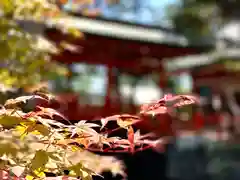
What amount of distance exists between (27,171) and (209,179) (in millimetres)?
7358

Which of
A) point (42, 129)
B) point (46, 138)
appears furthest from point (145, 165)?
point (42, 129)

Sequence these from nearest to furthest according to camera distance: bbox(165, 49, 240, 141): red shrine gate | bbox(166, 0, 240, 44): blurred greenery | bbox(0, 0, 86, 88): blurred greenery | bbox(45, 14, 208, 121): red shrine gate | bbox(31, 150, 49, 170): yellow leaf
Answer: bbox(31, 150, 49, 170): yellow leaf < bbox(0, 0, 86, 88): blurred greenery < bbox(45, 14, 208, 121): red shrine gate < bbox(165, 49, 240, 141): red shrine gate < bbox(166, 0, 240, 44): blurred greenery

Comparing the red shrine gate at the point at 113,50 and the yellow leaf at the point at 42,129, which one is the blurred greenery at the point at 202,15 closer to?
the red shrine gate at the point at 113,50

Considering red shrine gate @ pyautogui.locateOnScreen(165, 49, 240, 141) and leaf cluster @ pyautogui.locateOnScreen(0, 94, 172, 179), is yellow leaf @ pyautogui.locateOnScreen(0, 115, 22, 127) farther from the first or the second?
red shrine gate @ pyautogui.locateOnScreen(165, 49, 240, 141)

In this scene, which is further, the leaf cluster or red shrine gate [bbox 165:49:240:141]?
red shrine gate [bbox 165:49:240:141]

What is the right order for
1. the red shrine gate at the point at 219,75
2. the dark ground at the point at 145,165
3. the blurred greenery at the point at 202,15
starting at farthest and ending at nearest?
1. the blurred greenery at the point at 202,15
2. the red shrine gate at the point at 219,75
3. the dark ground at the point at 145,165

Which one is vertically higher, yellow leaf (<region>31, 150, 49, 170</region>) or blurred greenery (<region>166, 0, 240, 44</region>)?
blurred greenery (<region>166, 0, 240, 44</region>)

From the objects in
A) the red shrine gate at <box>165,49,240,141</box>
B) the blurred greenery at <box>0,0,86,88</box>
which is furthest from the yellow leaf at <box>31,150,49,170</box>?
the red shrine gate at <box>165,49,240,141</box>

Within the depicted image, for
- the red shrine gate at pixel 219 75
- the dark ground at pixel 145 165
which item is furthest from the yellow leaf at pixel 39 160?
the red shrine gate at pixel 219 75

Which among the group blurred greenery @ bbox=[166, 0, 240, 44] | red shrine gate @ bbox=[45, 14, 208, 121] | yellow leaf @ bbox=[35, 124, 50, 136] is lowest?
yellow leaf @ bbox=[35, 124, 50, 136]

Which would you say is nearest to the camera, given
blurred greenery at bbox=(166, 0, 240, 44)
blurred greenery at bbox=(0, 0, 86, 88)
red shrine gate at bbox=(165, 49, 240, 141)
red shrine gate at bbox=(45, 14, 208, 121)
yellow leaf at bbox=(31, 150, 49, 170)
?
yellow leaf at bbox=(31, 150, 49, 170)

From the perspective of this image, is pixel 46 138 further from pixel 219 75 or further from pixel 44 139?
pixel 219 75

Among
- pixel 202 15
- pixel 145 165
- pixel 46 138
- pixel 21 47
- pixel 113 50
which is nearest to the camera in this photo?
pixel 46 138

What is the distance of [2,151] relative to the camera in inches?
44.3
